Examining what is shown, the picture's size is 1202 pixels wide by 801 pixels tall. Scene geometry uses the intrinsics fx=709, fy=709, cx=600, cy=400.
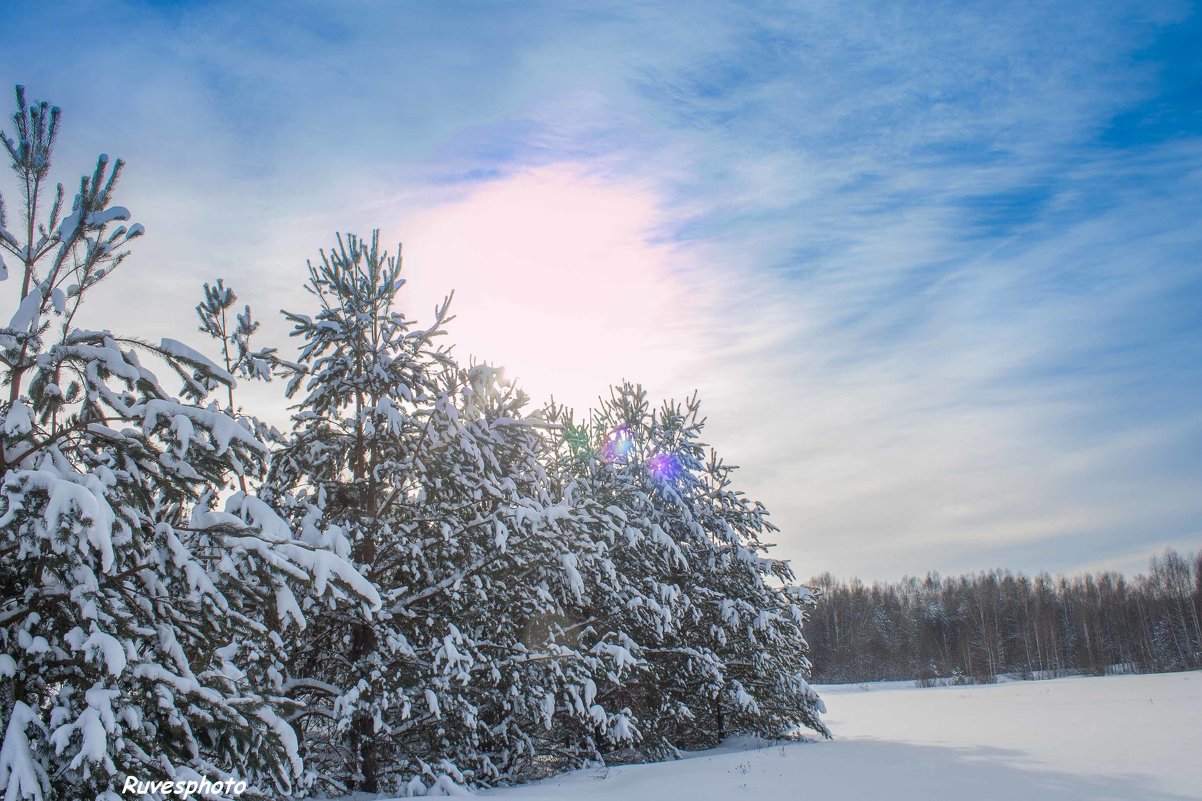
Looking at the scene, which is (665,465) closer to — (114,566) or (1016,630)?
(114,566)

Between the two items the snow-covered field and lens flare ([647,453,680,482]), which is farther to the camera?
lens flare ([647,453,680,482])

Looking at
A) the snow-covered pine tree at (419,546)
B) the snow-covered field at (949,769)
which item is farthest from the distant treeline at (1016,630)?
the snow-covered pine tree at (419,546)

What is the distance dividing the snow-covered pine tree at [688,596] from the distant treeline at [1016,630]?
45940mm

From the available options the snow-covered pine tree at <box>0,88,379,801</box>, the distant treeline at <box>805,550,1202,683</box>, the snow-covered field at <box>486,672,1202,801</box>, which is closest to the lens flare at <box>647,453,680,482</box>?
the snow-covered field at <box>486,672,1202,801</box>

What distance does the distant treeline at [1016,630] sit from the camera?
64.0m

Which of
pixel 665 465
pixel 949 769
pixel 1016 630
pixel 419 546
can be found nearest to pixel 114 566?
pixel 419 546

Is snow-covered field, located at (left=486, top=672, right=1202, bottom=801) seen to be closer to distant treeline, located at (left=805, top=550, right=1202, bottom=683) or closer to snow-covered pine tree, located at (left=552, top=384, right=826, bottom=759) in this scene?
snow-covered pine tree, located at (left=552, top=384, right=826, bottom=759)

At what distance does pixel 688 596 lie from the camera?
51.3 feet

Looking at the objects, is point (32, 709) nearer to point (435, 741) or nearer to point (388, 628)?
point (388, 628)

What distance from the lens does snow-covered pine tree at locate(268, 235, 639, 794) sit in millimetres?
9664

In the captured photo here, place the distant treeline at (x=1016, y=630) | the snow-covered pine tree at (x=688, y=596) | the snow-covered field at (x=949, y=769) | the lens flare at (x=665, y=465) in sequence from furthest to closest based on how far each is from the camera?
the distant treeline at (x=1016, y=630) < the lens flare at (x=665, y=465) < the snow-covered pine tree at (x=688, y=596) < the snow-covered field at (x=949, y=769)

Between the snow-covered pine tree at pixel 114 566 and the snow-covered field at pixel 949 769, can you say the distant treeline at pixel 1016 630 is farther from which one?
the snow-covered pine tree at pixel 114 566

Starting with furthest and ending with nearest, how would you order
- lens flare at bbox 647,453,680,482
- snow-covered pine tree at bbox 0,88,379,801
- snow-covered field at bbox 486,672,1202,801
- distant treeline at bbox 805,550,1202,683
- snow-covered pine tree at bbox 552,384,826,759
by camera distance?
distant treeline at bbox 805,550,1202,683, lens flare at bbox 647,453,680,482, snow-covered pine tree at bbox 552,384,826,759, snow-covered field at bbox 486,672,1202,801, snow-covered pine tree at bbox 0,88,379,801

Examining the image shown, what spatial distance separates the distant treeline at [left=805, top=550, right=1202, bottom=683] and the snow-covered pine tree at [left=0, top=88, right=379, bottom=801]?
60.2 meters
